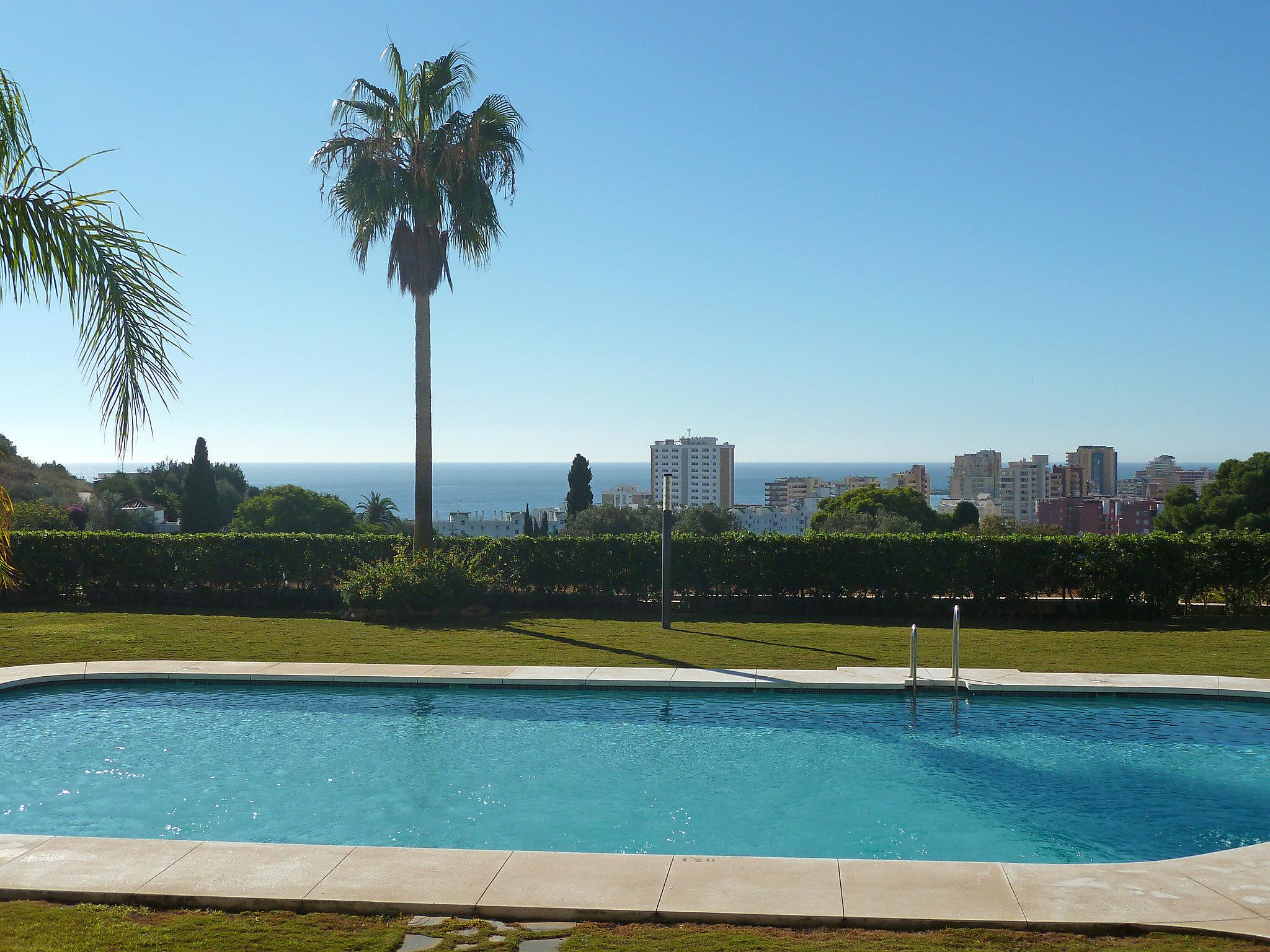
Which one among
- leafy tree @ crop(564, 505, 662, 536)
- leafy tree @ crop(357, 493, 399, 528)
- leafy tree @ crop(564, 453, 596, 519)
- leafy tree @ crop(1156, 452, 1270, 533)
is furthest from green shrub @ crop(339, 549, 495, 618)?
leafy tree @ crop(357, 493, 399, 528)

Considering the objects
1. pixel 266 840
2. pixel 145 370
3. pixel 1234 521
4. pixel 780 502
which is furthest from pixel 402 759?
pixel 780 502

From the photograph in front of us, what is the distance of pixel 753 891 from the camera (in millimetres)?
5430

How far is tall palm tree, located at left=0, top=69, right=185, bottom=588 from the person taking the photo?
4195 mm

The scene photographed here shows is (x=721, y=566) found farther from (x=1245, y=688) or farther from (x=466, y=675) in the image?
(x=1245, y=688)

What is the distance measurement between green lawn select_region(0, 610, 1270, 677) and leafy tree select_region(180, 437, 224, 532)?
22.8 m

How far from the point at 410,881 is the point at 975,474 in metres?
154

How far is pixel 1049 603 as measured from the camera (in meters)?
18.5

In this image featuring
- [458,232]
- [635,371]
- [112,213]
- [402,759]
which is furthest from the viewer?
[635,371]

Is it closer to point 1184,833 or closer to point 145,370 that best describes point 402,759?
point 145,370

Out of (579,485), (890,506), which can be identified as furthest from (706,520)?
(890,506)

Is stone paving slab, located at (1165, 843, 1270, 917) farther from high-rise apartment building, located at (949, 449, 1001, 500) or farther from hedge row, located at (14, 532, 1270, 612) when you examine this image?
high-rise apartment building, located at (949, 449, 1001, 500)

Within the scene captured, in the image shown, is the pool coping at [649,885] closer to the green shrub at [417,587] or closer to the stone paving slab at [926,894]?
the stone paving slab at [926,894]

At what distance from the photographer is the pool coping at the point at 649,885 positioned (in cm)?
512

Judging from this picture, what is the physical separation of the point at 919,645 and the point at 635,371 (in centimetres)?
3022
